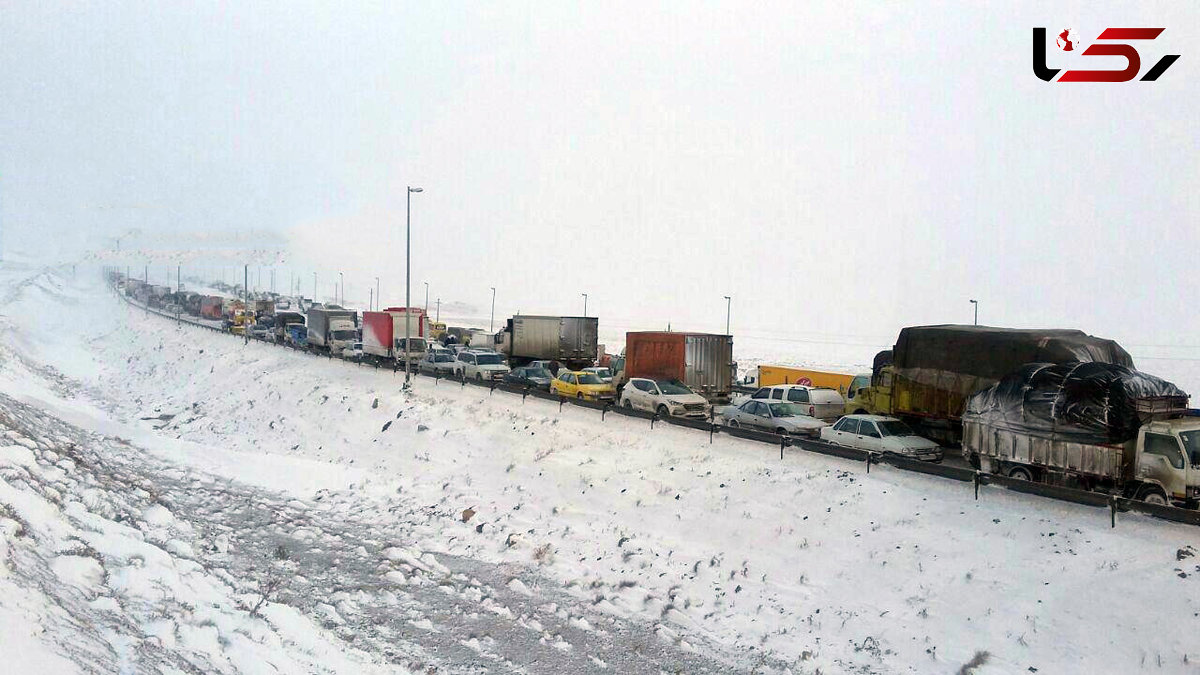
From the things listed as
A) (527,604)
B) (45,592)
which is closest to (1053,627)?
(527,604)

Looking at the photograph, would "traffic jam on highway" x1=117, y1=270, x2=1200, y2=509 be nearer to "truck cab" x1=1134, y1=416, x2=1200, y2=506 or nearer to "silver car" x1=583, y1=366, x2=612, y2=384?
"truck cab" x1=1134, y1=416, x2=1200, y2=506

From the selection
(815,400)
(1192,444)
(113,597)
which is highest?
(1192,444)

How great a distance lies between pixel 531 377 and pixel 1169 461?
27.0m

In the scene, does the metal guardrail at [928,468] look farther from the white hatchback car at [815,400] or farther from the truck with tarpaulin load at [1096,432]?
the white hatchback car at [815,400]

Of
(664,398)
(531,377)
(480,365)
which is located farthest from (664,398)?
(480,365)

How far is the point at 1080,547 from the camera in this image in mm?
13930

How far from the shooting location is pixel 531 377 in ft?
122

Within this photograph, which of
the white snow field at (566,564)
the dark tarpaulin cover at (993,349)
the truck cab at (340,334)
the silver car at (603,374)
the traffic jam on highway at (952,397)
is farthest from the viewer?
the truck cab at (340,334)

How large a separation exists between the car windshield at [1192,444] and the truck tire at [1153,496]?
913 millimetres

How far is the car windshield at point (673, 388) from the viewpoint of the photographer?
27656 mm

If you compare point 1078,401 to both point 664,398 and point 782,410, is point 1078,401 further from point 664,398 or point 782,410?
point 664,398

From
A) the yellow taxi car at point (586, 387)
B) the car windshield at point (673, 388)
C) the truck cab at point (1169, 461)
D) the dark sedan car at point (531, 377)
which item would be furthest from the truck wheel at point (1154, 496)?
the dark sedan car at point (531, 377)

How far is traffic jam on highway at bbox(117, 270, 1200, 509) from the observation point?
15.8 metres

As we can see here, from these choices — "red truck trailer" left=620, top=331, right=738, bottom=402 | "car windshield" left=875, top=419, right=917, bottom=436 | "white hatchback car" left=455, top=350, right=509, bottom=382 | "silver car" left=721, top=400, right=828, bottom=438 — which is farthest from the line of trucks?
"white hatchback car" left=455, top=350, right=509, bottom=382
